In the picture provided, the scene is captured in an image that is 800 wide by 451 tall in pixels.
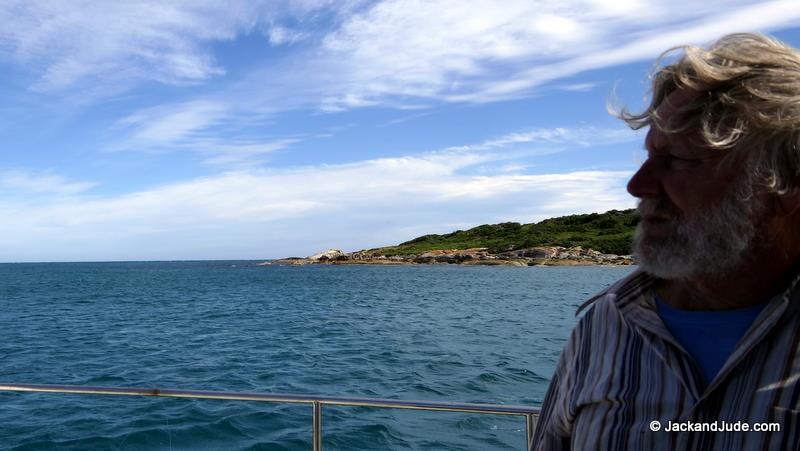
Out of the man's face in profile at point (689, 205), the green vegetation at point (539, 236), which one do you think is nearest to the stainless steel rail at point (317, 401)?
the man's face in profile at point (689, 205)

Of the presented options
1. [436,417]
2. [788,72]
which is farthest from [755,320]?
[436,417]

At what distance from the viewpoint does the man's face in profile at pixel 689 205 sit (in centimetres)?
119

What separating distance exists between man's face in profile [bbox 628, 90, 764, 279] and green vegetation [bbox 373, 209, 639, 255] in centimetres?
7005

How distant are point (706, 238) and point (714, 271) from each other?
8 cm

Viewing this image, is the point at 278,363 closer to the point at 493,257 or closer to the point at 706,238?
the point at 706,238

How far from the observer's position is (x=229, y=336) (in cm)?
1941

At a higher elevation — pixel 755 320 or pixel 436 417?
pixel 755 320

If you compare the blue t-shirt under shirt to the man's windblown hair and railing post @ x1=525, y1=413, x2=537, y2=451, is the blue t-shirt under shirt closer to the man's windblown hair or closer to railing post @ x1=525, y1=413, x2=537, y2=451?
the man's windblown hair

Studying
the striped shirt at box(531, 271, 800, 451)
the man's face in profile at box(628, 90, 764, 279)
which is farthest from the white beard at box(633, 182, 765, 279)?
the striped shirt at box(531, 271, 800, 451)

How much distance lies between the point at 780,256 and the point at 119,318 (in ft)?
92.7

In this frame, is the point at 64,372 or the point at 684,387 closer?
the point at 684,387

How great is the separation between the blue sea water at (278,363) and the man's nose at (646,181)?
5.14ft

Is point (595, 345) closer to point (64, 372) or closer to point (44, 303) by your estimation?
point (64, 372)

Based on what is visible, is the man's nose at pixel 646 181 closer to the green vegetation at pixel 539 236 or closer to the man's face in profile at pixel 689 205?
the man's face in profile at pixel 689 205
